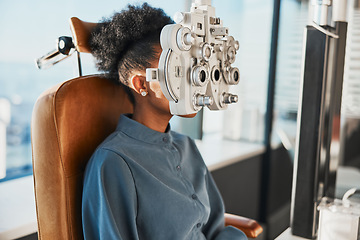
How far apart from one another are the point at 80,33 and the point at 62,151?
328 mm

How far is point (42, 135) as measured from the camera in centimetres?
96

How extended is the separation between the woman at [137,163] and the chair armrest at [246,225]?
0.73 ft

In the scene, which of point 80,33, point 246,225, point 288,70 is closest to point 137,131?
point 80,33

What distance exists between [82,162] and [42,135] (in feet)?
0.44

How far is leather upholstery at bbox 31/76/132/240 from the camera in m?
0.96

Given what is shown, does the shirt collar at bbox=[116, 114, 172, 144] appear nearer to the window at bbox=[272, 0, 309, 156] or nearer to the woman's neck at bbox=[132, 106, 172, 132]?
the woman's neck at bbox=[132, 106, 172, 132]

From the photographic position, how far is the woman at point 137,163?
96cm

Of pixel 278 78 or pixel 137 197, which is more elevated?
pixel 278 78

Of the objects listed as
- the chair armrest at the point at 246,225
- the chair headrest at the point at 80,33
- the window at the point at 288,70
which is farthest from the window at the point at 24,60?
the window at the point at 288,70

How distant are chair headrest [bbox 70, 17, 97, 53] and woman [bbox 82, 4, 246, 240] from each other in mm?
20

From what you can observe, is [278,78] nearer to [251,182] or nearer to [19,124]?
[251,182]

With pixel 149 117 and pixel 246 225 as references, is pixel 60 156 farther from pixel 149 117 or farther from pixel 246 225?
pixel 246 225

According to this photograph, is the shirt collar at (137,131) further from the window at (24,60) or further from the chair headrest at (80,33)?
the window at (24,60)

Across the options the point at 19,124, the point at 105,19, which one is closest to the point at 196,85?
the point at 105,19
